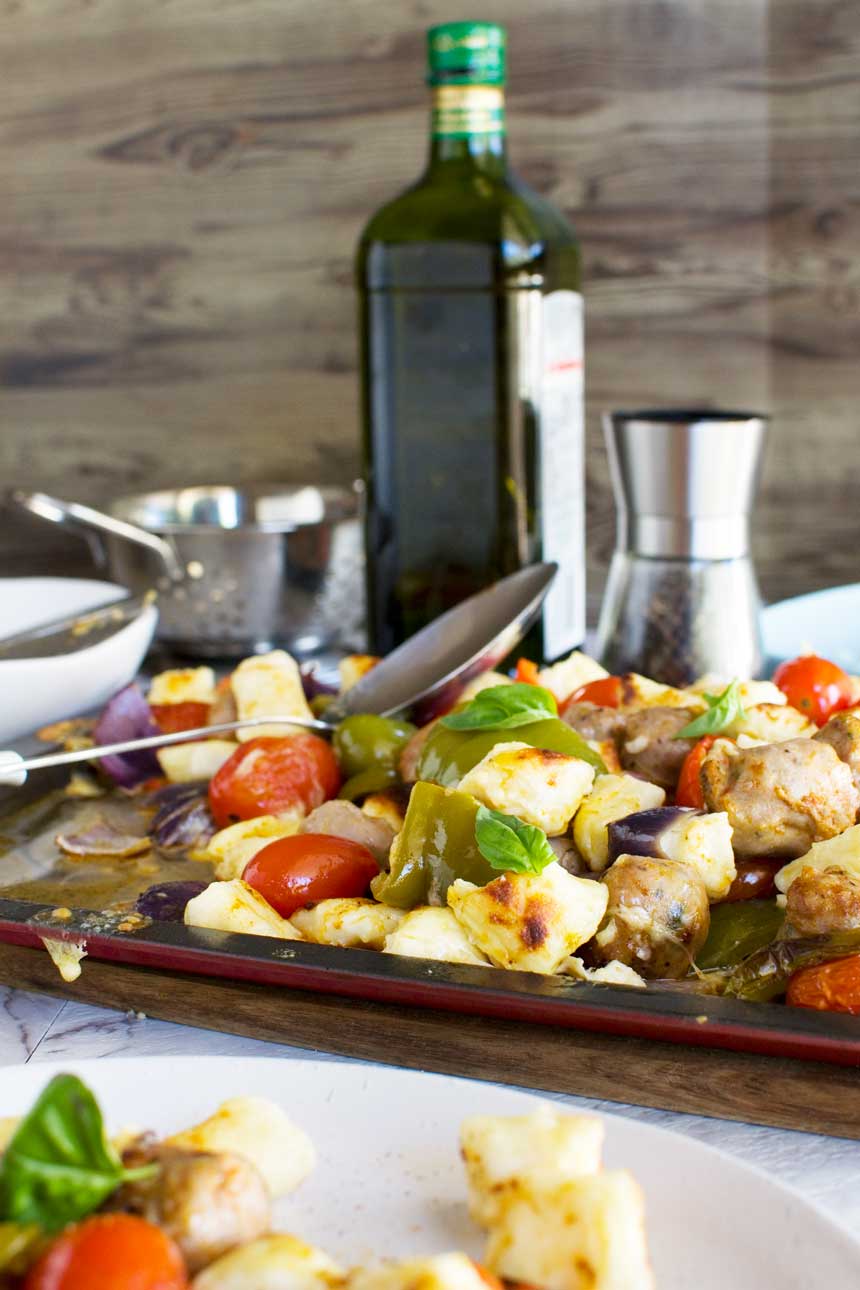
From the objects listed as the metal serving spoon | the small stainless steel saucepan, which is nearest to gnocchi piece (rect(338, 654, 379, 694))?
the metal serving spoon

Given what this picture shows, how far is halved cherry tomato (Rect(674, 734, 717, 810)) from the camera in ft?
3.40

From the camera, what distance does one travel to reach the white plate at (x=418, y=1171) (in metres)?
0.54

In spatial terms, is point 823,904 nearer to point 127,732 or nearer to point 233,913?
point 233,913

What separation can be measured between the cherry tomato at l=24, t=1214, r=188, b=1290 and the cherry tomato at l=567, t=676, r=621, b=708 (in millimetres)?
755

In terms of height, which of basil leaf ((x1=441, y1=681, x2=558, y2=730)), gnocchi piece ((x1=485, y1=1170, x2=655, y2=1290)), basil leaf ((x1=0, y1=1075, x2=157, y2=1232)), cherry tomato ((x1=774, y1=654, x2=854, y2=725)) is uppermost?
basil leaf ((x1=0, y1=1075, x2=157, y2=1232))

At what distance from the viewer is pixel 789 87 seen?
2014mm

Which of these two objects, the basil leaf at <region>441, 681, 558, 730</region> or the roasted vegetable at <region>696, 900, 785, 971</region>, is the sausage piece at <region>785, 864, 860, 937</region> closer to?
the roasted vegetable at <region>696, 900, 785, 971</region>

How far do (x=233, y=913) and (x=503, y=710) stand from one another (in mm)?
274

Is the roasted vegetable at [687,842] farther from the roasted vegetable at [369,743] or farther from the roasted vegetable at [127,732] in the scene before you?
the roasted vegetable at [127,732]

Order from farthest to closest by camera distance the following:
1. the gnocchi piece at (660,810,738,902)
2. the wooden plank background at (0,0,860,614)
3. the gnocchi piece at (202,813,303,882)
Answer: the wooden plank background at (0,0,860,614) → the gnocchi piece at (202,813,303,882) → the gnocchi piece at (660,810,738,902)

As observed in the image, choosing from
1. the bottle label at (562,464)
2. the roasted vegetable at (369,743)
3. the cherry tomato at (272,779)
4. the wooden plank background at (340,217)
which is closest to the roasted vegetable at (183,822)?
the cherry tomato at (272,779)

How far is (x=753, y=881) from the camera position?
0.95m

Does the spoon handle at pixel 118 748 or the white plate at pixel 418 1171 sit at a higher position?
the white plate at pixel 418 1171

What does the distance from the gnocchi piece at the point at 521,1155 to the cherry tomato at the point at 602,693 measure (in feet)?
2.10
